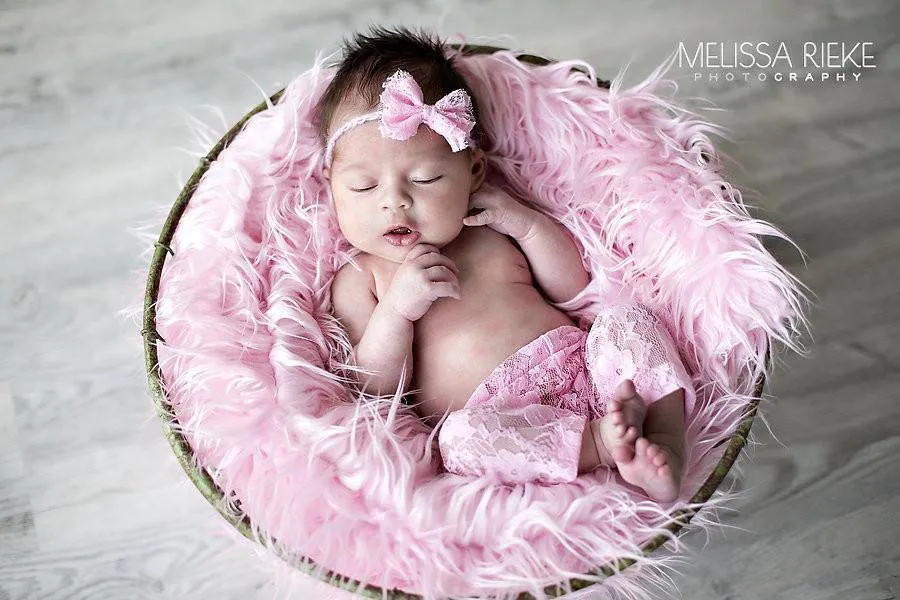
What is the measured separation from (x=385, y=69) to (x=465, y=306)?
0.38 metres

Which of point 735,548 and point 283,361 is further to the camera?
point 735,548

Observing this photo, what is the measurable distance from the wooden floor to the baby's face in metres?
0.54

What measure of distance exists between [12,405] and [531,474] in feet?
3.33

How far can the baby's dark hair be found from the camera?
1248 mm

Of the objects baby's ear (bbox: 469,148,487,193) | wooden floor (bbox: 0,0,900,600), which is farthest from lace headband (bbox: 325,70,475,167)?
wooden floor (bbox: 0,0,900,600)

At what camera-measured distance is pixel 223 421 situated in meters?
1.11

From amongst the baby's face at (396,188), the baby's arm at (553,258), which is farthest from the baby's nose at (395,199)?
the baby's arm at (553,258)

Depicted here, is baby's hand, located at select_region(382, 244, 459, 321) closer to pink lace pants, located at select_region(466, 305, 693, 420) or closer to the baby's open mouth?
the baby's open mouth

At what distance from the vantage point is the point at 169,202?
1.71 m

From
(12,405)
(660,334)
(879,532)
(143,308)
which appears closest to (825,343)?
(879,532)

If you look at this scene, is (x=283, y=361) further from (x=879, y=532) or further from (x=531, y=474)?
(x=879, y=532)

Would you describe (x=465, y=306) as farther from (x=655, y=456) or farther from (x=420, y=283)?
(x=655, y=456)

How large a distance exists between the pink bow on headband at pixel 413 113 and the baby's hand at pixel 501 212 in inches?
5.9

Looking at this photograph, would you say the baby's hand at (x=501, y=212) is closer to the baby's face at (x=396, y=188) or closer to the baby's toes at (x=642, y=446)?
the baby's face at (x=396, y=188)
